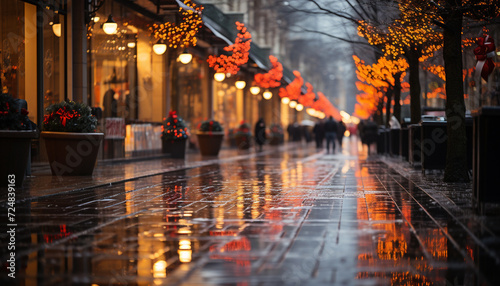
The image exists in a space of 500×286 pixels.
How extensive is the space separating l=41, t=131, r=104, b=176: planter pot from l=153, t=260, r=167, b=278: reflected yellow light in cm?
1015

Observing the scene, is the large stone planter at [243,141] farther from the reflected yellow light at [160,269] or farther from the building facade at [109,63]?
the reflected yellow light at [160,269]

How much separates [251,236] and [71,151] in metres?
9.35

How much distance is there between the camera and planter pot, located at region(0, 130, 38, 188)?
42.6ft

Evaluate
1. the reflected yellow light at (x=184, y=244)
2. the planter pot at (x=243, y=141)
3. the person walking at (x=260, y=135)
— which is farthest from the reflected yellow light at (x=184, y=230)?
the person walking at (x=260, y=135)

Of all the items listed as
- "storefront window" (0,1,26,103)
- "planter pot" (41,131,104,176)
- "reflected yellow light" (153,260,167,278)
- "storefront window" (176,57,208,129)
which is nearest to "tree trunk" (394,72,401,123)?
"storefront window" (176,57,208,129)

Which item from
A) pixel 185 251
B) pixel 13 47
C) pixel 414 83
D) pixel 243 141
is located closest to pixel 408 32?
pixel 414 83

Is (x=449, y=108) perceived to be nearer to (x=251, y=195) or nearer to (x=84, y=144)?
(x=251, y=195)

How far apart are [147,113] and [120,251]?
22.5 meters

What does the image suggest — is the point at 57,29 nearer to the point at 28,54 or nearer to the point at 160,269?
the point at 28,54

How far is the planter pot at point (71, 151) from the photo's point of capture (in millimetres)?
16328

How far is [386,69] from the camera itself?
28.1 meters

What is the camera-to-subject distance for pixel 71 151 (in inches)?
653

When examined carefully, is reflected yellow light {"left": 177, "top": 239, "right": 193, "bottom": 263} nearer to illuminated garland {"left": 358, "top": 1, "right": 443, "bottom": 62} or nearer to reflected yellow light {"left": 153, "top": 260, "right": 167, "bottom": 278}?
reflected yellow light {"left": 153, "top": 260, "right": 167, "bottom": 278}

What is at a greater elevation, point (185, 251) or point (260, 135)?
point (260, 135)
